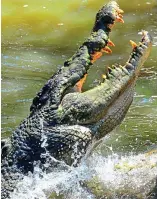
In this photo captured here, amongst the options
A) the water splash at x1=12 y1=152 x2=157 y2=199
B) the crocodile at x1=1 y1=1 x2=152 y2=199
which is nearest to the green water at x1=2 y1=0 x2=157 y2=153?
the water splash at x1=12 y1=152 x2=157 y2=199

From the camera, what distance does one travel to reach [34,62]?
867 centimetres

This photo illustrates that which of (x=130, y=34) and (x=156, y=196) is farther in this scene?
(x=130, y=34)

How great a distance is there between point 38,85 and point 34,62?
112 cm

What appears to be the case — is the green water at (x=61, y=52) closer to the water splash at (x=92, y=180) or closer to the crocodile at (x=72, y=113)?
the water splash at (x=92, y=180)

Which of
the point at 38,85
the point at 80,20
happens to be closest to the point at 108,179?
the point at 38,85

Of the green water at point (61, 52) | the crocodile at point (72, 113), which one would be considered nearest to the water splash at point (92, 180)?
the crocodile at point (72, 113)

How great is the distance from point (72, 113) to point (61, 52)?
4.83 metres

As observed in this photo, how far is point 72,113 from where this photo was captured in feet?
13.9

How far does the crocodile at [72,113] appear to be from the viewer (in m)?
4.05

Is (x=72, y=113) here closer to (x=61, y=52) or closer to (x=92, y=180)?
(x=92, y=180)

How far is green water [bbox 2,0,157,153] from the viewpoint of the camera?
248 inches

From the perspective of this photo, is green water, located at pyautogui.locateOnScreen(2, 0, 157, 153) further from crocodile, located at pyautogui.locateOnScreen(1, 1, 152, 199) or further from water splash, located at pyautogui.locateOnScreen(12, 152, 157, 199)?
crocodile, located at pyautogui.locateOnScreen(1, 1, 152, 199)


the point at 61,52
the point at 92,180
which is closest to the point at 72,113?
the point at 92,180

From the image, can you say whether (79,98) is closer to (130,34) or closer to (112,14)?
(112,14)
